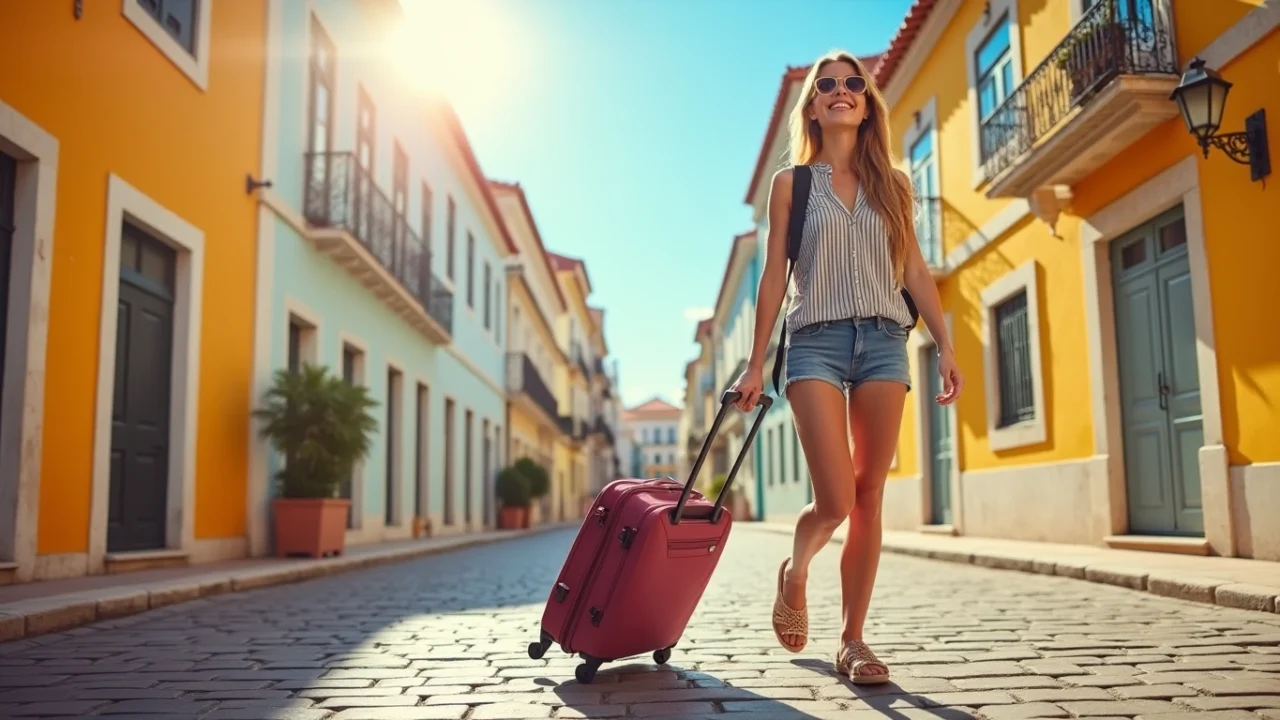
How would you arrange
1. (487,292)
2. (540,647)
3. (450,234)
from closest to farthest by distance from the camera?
(540,647)
(450,234)
(487,292)

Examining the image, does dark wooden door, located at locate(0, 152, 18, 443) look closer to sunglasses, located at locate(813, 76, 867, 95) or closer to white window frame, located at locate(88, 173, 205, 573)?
Answer: white window frame, located at locate(88, 173, 205, 573)

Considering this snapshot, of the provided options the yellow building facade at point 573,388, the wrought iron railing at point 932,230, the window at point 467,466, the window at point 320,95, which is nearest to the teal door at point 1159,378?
the wrought iron railing at point 932,230

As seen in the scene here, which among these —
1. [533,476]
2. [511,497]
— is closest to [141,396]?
[511,497]

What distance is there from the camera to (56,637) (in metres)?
4.94

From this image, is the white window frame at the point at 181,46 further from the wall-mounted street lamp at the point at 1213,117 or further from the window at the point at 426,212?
the window at the point at 426,212

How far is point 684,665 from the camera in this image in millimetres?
4020

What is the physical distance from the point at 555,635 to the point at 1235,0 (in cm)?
712

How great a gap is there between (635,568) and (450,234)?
62.0 ft

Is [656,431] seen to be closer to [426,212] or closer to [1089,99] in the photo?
[426,212]

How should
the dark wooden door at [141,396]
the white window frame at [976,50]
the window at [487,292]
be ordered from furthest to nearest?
the window at [487,292] → the white window frame at [976,50] → the dark wooden door at [141,396]

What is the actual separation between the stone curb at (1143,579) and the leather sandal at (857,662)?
9.13 feet

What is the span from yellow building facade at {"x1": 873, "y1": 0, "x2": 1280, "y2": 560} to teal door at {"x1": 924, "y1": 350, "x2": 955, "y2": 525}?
0.40 ft

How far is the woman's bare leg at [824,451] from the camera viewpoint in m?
3.35

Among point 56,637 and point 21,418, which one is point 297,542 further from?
point 56,637
